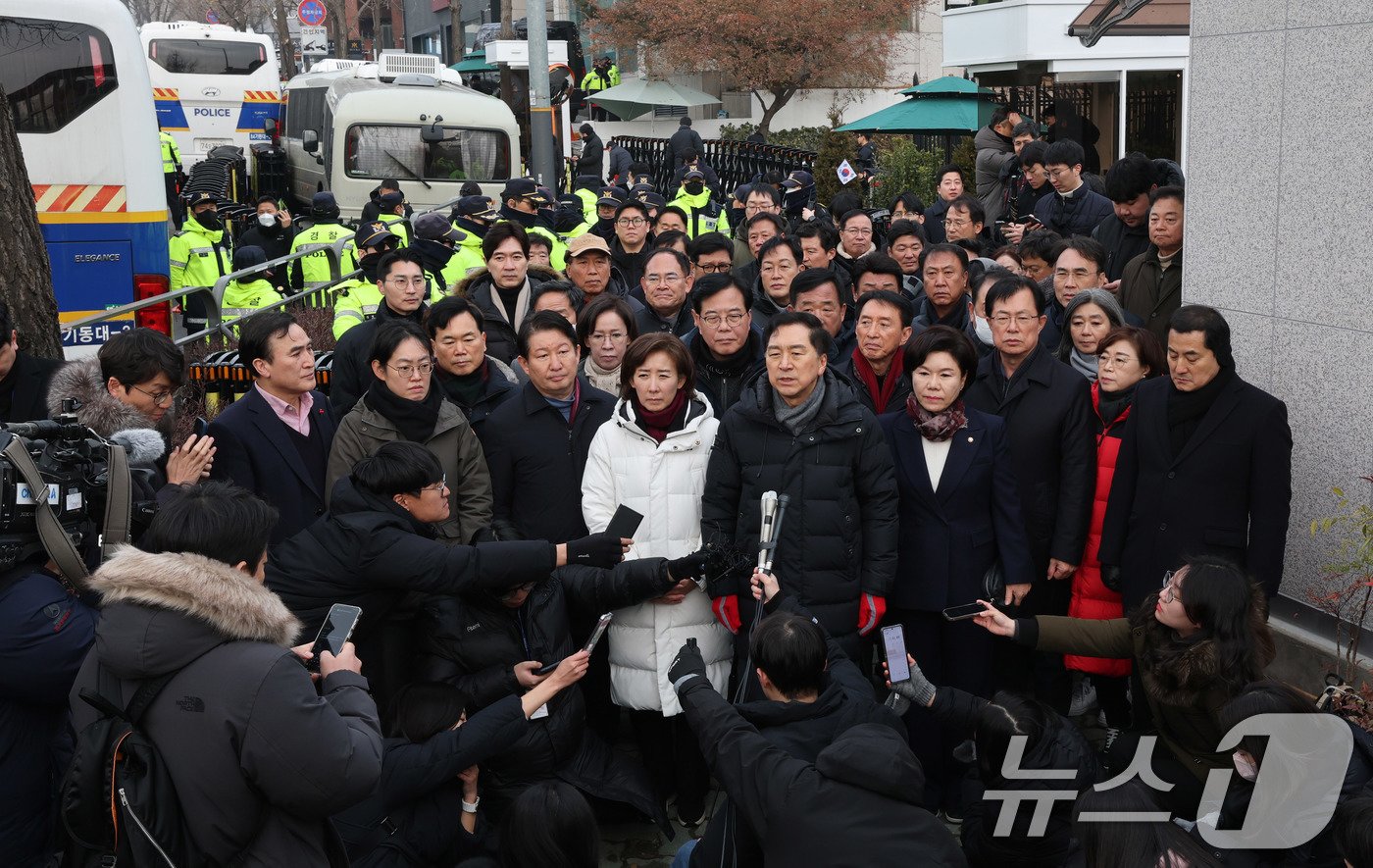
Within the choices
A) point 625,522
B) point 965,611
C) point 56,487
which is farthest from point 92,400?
point 965,611

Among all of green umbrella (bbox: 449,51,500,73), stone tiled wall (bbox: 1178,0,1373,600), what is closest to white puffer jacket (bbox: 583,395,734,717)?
stone tiled wall (bbox: 1178,0,1373,600)

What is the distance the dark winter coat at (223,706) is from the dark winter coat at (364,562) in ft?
3.80

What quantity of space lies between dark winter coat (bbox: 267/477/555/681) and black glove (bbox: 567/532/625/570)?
0.76 feet

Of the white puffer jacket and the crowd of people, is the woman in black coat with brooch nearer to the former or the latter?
the crowd of people

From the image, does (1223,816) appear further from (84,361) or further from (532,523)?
(84,361)

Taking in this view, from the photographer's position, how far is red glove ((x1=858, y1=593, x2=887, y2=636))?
15.3 feet

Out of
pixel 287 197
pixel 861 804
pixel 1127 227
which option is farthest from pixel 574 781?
pixel 287 197

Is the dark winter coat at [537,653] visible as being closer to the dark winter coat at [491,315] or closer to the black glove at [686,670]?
the black glove at [686,670]

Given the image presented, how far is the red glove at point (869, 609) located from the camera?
4664 millimetres

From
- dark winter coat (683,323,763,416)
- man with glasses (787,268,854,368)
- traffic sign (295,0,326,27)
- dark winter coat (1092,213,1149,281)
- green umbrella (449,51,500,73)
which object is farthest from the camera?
green umbrella (449,51,500,73)

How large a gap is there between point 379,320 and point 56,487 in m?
2.55

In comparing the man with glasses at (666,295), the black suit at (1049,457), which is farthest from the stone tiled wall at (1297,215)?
the man with glasses at (666,295)

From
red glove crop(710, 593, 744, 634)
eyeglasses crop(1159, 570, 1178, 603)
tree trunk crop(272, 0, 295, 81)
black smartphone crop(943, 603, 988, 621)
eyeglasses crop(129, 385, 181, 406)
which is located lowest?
red glove crop(710, 593, 744, 634)

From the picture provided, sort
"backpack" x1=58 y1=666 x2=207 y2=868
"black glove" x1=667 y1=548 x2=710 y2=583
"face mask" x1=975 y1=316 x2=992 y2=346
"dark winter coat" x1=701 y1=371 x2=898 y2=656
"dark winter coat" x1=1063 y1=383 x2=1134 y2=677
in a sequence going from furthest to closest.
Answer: "face mask" x1=975 y1=316 x2=992 y2=346 → "dark winter coat" x1=1063 y1=383 x2=1134 y2=677 → "dark winter coat" x1=701 y1=371 x2=898 y2=656 → "black glove" x1=667 y1=548 x2=710 y2=583 → "backpack" x1=58 y1=666 x2=207 y2=868
